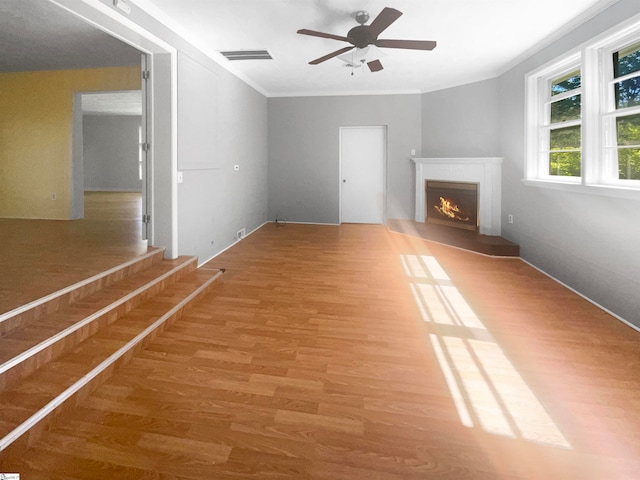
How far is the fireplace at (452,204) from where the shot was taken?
601 cm

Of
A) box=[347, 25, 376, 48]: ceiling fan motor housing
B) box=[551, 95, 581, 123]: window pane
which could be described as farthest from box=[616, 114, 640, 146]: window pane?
box=[347, 25, 376, 48]: ceiling fan motor housing

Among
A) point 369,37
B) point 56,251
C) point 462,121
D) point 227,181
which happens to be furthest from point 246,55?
point 462,121

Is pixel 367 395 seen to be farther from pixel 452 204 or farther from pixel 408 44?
pixel 452 204

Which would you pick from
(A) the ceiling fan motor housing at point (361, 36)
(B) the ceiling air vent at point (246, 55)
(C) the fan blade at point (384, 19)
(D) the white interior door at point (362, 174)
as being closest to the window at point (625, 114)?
(C) the fan blade at point (384, 19)

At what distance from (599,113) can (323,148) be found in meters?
4.95

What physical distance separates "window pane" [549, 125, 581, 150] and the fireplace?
58.9 inches

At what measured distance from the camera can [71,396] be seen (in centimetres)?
182

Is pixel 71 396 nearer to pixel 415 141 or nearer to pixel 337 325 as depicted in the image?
pixel 337 325

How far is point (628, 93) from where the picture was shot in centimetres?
321

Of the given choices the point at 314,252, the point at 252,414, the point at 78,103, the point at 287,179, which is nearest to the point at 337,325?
the point at 252,414

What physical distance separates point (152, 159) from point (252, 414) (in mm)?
3093

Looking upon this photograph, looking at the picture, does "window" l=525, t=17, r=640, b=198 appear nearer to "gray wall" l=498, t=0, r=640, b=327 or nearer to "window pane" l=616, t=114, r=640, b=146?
"window pane" l=616, t=114, r=640, b=146

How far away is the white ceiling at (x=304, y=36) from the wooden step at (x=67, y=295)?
7.81 feet

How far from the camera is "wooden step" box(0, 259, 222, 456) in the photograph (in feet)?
5.32
